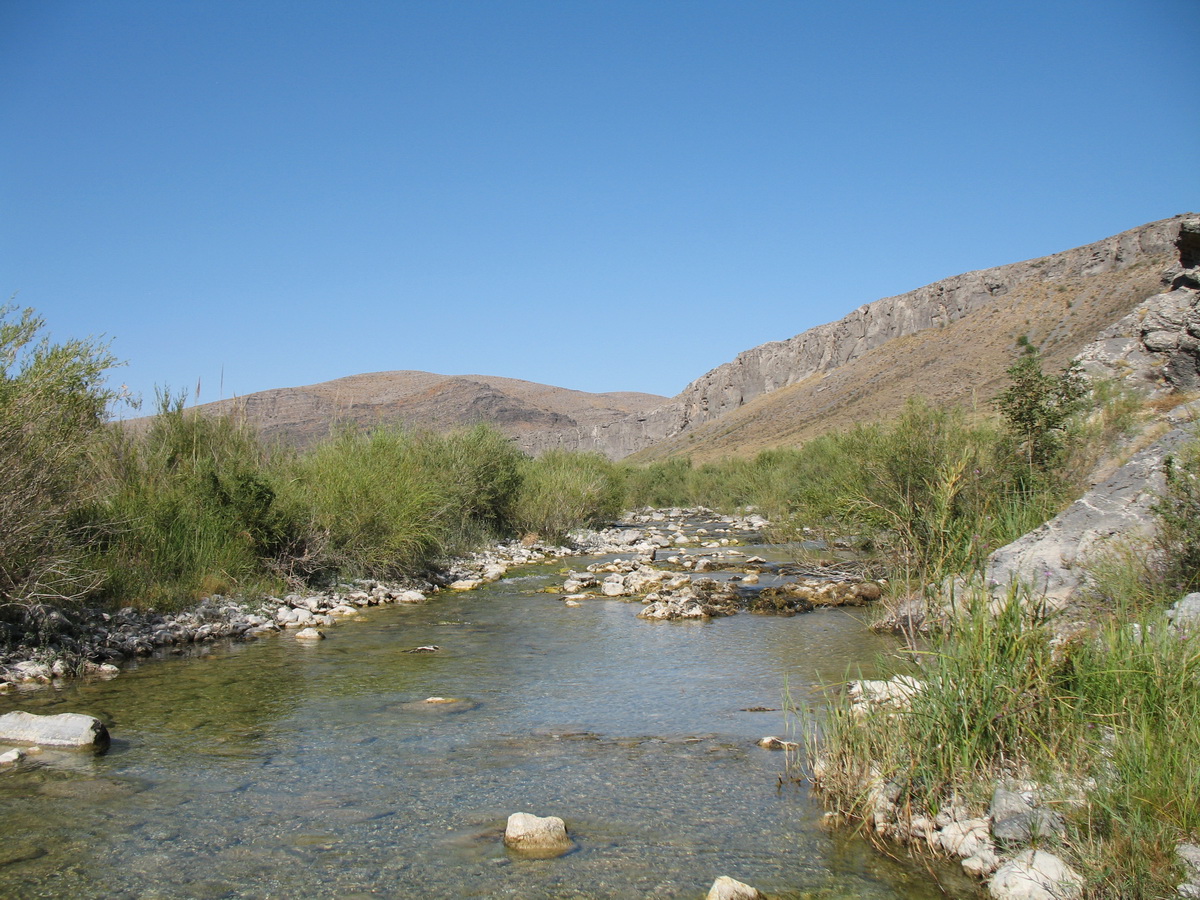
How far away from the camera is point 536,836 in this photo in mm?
5457

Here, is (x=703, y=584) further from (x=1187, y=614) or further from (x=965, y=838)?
(x=965, y=838)

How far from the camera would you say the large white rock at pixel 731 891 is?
4.62 meters

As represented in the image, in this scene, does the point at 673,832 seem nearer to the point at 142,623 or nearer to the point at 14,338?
the point at 142,623

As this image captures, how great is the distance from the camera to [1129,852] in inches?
163

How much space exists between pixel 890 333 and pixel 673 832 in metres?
94.8

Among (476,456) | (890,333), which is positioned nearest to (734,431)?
(890,333)

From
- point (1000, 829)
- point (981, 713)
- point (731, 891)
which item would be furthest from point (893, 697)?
point (731, 891)

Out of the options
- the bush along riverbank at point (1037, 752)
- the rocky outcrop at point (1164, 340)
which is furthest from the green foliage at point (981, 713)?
the rocky outcrop at point (1164, 340)

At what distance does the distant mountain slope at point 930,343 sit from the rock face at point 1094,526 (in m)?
40.4

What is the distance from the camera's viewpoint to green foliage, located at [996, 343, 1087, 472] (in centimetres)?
1435

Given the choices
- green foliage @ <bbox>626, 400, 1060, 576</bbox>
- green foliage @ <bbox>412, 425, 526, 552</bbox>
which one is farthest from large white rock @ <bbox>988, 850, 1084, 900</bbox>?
green foliage @ <bbox>412, 425, 526, 552</bbox>

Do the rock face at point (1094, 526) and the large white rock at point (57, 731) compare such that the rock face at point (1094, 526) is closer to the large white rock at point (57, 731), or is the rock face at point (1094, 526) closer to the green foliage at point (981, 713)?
the green foliage at point (981, 713)

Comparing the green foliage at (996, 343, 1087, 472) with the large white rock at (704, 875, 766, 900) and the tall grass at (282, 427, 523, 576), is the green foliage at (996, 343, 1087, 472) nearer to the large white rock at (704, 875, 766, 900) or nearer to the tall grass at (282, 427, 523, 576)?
the large white rock at (704, 875, 766, 900)

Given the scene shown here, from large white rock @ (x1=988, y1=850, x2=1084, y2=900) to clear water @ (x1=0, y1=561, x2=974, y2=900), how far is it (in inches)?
14.0
